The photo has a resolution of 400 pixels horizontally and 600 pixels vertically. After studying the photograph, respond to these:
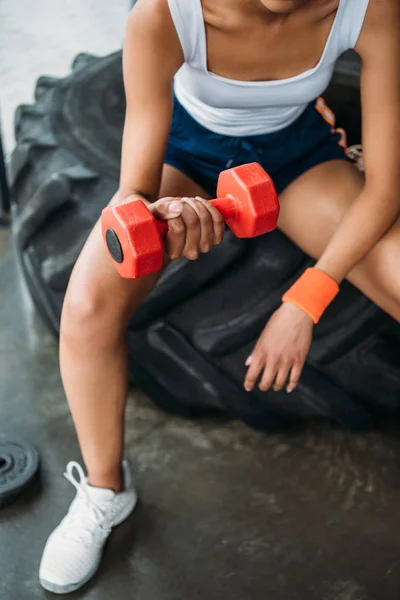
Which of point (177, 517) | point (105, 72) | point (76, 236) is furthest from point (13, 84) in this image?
point (177, 517)

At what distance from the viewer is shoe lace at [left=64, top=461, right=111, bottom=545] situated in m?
1.08

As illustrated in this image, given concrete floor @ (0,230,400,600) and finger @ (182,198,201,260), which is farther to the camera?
concrete floor @ (0,230,400,600)

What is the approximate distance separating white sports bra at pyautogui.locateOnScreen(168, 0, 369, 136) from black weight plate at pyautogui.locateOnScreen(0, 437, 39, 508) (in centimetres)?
61

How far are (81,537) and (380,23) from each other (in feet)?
2.68

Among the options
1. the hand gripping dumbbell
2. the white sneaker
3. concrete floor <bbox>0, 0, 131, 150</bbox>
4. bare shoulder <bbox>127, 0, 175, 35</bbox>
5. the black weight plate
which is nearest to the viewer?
the hand gripping dumbbell

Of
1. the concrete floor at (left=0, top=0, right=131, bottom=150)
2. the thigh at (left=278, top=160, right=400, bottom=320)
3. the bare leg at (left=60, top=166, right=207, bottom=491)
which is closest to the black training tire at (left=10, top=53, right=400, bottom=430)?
the thigh at (left=278, top=160, right=400, bottom=320)

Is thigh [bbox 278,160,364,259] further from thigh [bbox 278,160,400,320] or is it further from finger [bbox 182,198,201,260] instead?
finger [bbox 182,198,201,260]

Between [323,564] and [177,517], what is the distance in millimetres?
232

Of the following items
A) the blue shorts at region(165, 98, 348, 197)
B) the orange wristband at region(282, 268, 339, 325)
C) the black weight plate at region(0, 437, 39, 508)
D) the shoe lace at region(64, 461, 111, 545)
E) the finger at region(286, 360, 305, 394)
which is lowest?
the black weight plate at region(0, 437, 39, 508)

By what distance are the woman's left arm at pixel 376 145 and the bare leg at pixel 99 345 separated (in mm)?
234

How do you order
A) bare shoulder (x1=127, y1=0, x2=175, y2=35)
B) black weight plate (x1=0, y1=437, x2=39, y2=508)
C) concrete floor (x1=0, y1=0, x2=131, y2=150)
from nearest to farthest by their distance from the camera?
bare shoulder (x1=127, y1=0, x2=175, y2=35)
black weight plate (x1=0, y1=437, x2=39, y2=508)
concrete floor (x1=0, y1=0, x2=131, y2=150)

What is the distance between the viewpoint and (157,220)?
2.69ft

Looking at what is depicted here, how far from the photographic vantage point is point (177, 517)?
1.16 metres

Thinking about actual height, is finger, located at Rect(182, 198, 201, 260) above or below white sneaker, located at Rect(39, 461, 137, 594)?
above
